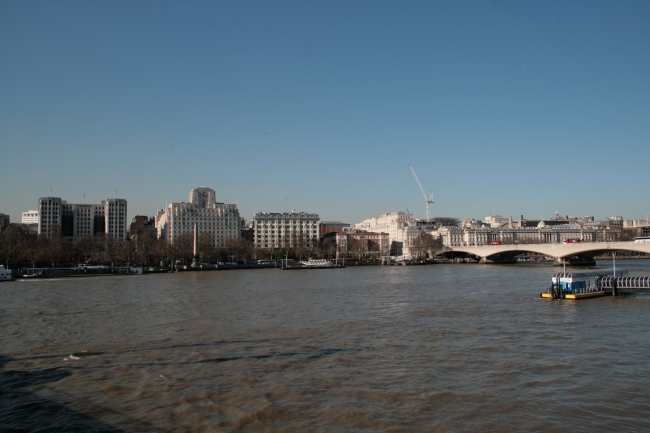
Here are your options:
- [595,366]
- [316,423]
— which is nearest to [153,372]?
[316,423]

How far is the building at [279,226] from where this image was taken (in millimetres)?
138750

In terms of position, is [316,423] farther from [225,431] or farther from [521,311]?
[521,311]

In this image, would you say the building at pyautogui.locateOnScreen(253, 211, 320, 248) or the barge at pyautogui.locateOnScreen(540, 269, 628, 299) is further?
the building at pyautogui.locateOnScreen(253, 211, 320, 248)

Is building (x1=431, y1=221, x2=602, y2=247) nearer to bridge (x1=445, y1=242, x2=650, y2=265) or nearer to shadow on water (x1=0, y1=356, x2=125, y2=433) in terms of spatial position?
bridge (x1=445, y1=242, x2=650, y2=265)

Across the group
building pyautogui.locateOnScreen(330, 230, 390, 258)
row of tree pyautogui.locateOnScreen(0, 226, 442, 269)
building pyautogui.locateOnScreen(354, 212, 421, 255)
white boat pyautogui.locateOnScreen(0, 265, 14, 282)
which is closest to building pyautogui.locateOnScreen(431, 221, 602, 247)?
building pyautogui.locateOnScreen(354, 212, 421, 255)

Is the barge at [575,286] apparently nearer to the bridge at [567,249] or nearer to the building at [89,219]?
the bridge at [567,249]

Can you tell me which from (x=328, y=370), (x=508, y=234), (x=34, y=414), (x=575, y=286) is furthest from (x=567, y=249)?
(x=508, y=234)

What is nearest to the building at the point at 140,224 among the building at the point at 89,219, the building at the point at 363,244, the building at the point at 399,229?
the building at the point at 89,219

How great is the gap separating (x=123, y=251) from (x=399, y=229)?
9016 centimetres

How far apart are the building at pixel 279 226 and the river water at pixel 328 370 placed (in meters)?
111

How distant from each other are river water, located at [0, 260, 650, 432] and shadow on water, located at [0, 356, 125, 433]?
1.5 inches

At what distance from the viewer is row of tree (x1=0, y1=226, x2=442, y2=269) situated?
3066 inches

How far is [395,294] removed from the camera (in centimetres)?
3722

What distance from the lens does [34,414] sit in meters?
11.5
